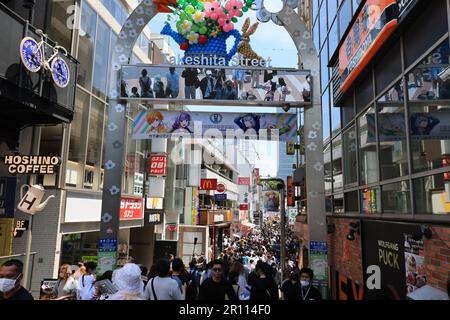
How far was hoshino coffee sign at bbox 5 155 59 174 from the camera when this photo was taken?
9.23m

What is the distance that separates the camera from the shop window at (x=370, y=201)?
26.4 ft

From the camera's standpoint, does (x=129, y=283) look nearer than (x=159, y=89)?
Yes

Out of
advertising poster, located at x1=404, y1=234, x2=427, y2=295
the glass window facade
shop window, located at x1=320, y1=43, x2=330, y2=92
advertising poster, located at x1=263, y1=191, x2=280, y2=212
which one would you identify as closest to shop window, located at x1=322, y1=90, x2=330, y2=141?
shop window, located at x1=320, y1=43, x2=330, y2=92

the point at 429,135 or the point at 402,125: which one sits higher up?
the point at 402,125

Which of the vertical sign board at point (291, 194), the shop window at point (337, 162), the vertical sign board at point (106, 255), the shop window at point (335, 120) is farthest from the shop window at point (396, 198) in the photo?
the vertical sign board at point (291, 194)

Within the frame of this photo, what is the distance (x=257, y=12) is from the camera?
871 centimetres

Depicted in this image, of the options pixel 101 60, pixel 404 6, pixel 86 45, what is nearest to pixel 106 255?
pixel 404 6

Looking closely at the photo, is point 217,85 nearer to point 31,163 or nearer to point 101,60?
point 31,163

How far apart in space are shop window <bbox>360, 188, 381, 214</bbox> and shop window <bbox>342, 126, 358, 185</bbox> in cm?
91

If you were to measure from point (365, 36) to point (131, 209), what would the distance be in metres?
14.1

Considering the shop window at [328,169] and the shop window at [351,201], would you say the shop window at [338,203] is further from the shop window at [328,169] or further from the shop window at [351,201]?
the shop window at [328,169]

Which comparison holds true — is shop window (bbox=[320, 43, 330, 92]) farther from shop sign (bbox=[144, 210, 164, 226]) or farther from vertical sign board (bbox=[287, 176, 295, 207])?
shop sign (bbox=[144, 210, 164, 226])

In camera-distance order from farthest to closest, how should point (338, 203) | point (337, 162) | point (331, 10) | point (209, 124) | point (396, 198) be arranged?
point (331, 10) → point (337, 162) → point (338, 203) → point (209, 124) → point (396, 198)

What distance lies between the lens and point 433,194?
550cm
